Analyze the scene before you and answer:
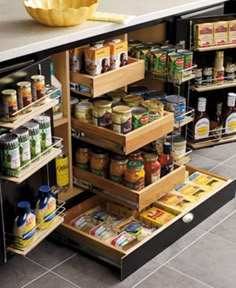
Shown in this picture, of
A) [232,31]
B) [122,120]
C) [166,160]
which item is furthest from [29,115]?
[232,31]

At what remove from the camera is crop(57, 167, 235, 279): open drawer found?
271 cm

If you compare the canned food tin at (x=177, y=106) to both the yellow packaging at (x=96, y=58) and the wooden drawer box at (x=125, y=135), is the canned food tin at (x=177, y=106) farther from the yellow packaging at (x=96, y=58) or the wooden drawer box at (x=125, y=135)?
the yellow packaging at (x=96, y=58)

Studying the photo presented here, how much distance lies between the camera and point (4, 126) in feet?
7.38

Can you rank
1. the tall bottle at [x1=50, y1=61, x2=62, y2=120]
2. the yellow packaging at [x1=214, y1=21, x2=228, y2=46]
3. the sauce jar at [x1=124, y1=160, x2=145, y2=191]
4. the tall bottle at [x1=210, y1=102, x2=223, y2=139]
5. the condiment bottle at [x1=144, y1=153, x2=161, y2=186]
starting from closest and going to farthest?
the tall bottle at [x1=50, y1=61, x2=62, y2=120] < the sauce jar at [x1=124, y1=160, x2=145, y2=191] < the condiment bottle at [x1=144, y1=153, x2=161, y2=186] < the yellow packaging at [x1=214, y1=21, x2=228, y2=46] < the tall bottle at [x1=210, y1=102, x2=223, y2=139]

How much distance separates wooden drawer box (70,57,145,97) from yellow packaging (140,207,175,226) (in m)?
0.65

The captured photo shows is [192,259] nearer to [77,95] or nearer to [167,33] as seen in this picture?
[77,95]

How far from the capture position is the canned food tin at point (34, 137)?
2430 mm

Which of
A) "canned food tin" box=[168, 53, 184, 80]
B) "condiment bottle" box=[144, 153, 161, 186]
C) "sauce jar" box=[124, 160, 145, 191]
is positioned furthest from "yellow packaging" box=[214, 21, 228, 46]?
"sauce jar" box=[124, 160, 145, 191]

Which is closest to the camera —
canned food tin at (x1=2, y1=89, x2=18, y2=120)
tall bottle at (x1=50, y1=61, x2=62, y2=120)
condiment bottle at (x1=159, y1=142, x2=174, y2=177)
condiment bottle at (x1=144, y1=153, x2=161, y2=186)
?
canned food tin at (x1=2, y1=89, x2=18, y2=120)

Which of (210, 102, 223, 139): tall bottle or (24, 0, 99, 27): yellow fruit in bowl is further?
(210, 102, 223, 139): tall bottle

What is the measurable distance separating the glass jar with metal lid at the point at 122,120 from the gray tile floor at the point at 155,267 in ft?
2.04

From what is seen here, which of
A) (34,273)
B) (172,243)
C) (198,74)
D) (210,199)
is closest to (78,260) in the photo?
(34,273)

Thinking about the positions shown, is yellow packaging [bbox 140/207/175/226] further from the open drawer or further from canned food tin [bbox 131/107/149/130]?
canned food tin [bbox 131/107/149/130]

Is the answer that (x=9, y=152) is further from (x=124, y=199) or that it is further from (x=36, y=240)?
(x=124, y=199)
